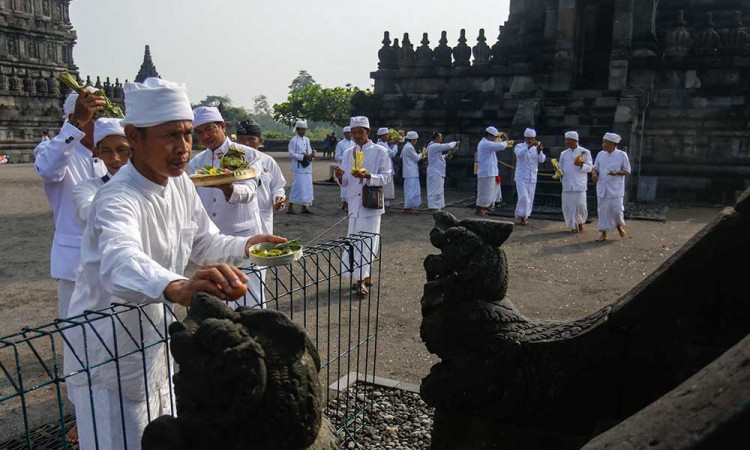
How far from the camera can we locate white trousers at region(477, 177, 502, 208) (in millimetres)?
13602

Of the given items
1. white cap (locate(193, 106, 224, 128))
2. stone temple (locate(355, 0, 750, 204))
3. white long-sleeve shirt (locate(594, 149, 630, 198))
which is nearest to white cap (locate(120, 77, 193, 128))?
white cap (locate(193, 106, 224, 128))

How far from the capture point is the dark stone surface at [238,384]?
5.42ft

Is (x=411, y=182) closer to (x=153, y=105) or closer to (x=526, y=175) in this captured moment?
(x=526, y=175)

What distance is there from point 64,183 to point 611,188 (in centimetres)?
903

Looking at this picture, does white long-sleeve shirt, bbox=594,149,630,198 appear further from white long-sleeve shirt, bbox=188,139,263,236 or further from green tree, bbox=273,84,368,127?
green tree, bbox=273,84,368,127

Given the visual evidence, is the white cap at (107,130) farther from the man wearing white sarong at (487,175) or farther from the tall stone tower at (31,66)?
the tall stone tower at (31,66)

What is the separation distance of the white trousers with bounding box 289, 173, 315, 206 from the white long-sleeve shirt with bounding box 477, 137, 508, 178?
388 centimetres

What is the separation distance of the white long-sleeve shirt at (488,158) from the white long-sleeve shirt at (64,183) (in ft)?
33.9

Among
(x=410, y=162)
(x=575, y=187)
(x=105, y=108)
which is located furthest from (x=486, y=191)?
(x=105, y=108)

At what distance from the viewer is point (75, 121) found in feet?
13.0

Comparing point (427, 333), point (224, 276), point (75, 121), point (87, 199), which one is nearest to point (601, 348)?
point (427, 333)

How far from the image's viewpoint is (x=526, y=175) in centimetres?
1262

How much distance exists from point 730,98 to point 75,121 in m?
15.9

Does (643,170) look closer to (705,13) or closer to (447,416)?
(705,13)
